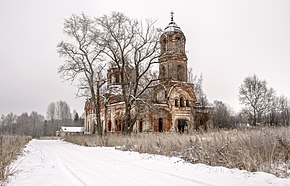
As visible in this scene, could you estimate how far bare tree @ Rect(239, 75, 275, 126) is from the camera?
2350 inches

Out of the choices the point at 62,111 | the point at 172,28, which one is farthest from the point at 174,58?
the point at 62,111

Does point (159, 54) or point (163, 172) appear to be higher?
point (159, 54)


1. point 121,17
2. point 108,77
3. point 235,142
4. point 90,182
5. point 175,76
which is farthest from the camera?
point 175,76

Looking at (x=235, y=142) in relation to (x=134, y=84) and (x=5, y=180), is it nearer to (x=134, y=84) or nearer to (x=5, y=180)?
(x=5, y=180)

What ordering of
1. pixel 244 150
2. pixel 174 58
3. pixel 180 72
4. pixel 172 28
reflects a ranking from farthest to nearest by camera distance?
1. pixel 180 72
2. pixel 172 28
3. pixel 174 58
4. pixel 244 150

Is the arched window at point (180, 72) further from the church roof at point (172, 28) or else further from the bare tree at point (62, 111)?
the bare tree at point (62, 111)

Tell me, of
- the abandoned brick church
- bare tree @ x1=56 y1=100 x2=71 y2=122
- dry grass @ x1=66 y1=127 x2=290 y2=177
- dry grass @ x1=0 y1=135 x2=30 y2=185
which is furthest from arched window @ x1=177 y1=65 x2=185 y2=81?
bare tree @ x1=56 y1=100 x2=71 y2=122

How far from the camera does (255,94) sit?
61.1 m

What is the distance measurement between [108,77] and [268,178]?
110 ft

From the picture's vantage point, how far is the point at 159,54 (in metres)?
34.7

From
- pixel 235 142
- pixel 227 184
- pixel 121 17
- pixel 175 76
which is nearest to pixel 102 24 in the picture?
pixel 121 17

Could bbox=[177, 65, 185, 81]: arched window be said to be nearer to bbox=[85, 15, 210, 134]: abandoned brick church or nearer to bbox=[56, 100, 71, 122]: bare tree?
bbox=[85, 15, 210, 134]: abandoned brick church

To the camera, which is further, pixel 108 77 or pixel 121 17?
pixel 108 77

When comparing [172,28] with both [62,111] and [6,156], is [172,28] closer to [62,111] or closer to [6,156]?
[6,156]
